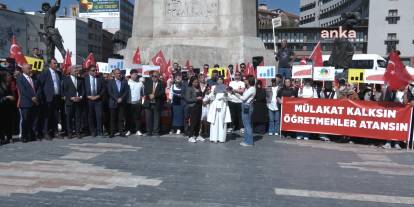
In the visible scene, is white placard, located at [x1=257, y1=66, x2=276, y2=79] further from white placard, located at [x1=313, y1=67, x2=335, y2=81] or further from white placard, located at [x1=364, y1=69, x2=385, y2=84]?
white placard, located at [x1=364, y1=69, x2=385, y2=84]

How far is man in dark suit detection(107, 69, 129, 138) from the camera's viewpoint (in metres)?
13.6

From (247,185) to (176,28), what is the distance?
44.5 ft

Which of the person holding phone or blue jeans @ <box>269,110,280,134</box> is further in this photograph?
blue jeans @ <box>269,110,280,134</box>

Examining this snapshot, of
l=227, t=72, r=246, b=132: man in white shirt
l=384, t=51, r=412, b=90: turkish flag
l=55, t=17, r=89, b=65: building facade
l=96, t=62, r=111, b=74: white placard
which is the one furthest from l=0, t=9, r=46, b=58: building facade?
l=384, t=51, r=412, b=90: turkish flag

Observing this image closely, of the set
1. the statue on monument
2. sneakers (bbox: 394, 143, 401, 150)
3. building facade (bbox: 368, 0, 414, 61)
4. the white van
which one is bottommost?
sneakers (bbox: 394, 143, 401, 150)

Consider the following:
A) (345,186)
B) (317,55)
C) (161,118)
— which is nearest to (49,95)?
(161,118)

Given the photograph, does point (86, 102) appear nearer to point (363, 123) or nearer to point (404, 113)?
point (363, 123)

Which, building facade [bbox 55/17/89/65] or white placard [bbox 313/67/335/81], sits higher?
building facade [bbox 55/17/89/65]

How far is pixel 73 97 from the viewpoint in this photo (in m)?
12.9

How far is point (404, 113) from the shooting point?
13.0 m

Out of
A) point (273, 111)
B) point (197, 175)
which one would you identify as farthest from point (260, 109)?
point (197, 175)

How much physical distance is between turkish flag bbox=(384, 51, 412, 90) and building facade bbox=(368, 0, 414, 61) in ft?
191

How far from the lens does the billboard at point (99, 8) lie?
136750 millimetres

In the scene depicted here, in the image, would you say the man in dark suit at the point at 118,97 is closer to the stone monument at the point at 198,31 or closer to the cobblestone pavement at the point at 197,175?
the cobblestone pavement at the point at 197,175
